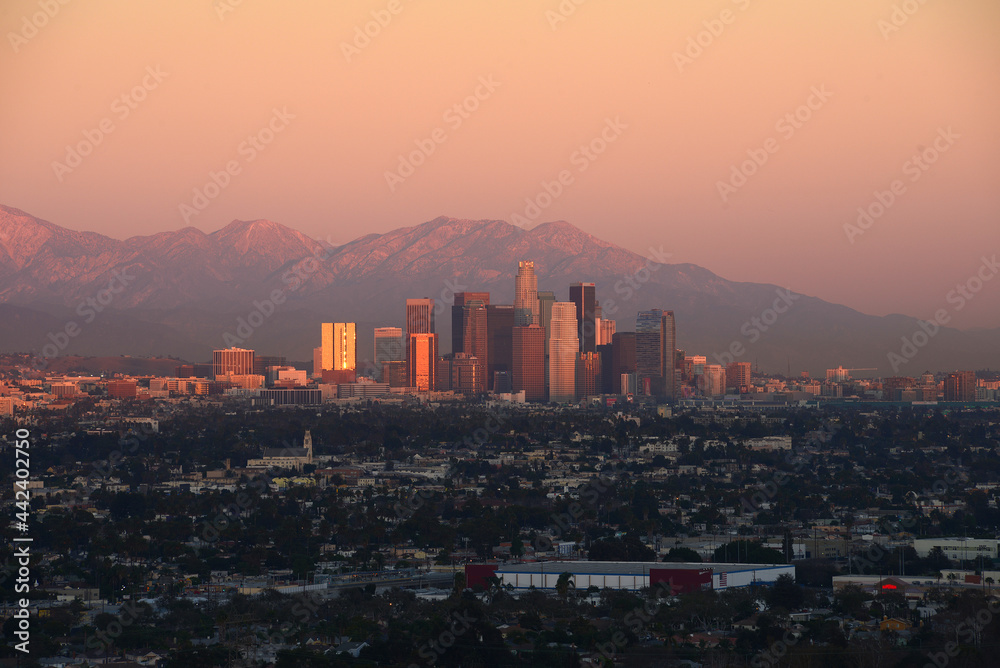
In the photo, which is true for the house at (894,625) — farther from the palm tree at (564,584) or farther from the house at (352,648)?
the house at (352,648)

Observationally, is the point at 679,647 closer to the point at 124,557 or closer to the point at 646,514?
the point at 124,557

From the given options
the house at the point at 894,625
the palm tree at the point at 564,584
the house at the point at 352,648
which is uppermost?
the palm tree at the point at 564,584

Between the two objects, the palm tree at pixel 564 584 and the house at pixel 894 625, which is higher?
the palm tree at pixel 564 584

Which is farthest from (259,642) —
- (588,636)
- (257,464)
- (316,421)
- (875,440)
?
(316,421)

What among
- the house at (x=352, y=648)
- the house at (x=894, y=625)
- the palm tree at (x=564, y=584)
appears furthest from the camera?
the palm tree at (x=564, y=584)

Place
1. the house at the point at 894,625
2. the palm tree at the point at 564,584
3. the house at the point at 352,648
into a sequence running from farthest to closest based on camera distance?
the palm tree at the point at 564,584 < the house at the point at 894,625 < the house at the point at 352,648

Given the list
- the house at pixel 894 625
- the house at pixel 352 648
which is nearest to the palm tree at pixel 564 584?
the house at pixel 352 648

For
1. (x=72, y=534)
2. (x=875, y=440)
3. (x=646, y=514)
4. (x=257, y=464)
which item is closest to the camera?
(x=72, y=534)

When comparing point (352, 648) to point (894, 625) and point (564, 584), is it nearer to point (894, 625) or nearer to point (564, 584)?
point (564, 584)
